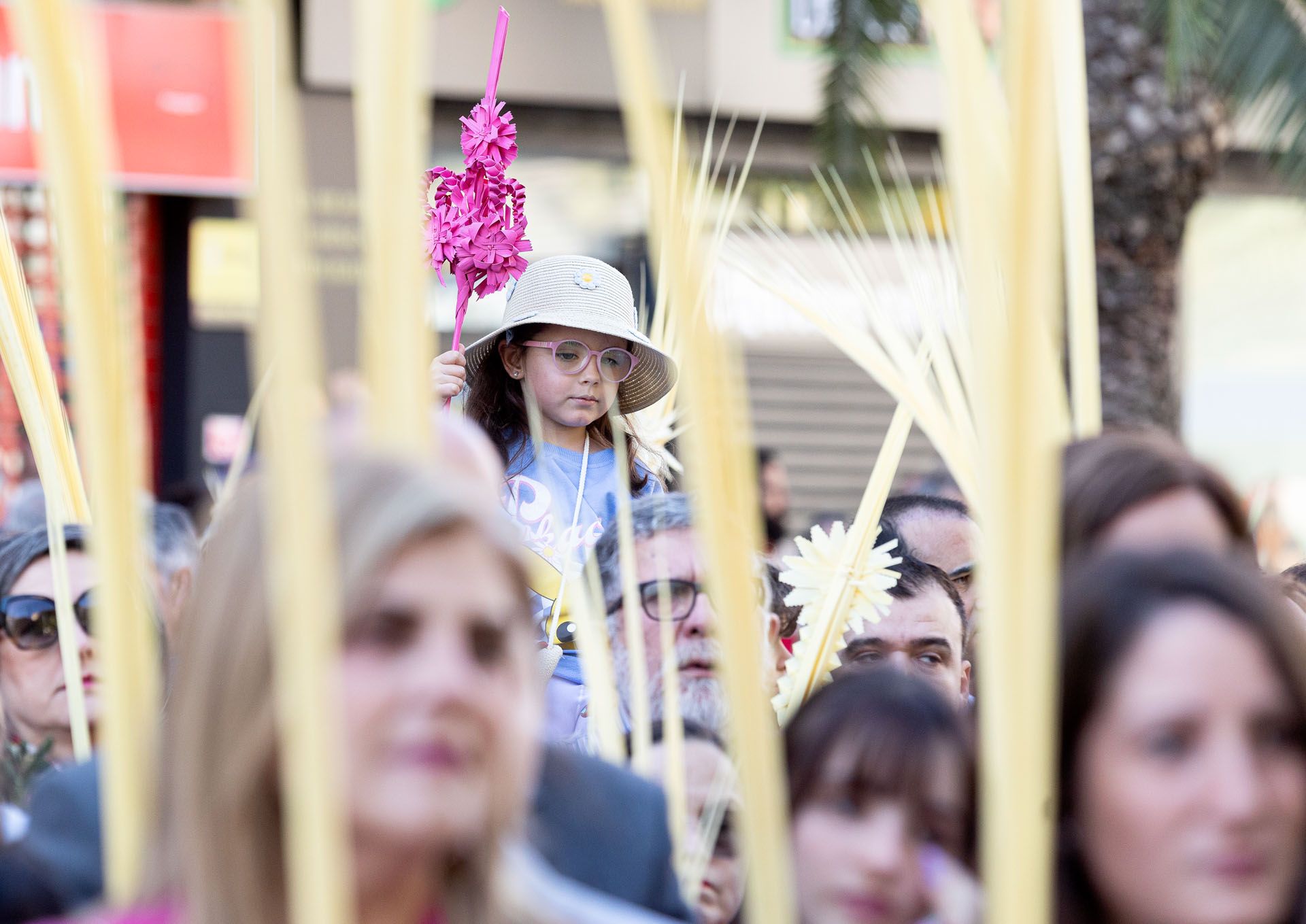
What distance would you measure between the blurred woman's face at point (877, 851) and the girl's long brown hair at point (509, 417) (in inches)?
60.4

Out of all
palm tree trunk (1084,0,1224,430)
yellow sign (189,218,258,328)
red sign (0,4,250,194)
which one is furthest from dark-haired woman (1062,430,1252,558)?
yellow sign (189,218,258,328)

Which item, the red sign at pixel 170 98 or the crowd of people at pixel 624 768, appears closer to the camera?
the crowd of people at pixel 624 768

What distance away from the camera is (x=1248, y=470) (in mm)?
9859

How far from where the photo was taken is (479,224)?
7.99 feet

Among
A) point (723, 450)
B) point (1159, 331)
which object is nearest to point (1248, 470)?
point (1159, 331)

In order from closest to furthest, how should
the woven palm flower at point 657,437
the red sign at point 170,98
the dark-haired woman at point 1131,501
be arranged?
the dark-haired woman at point 1131,501, the woven palm flower at point 657,437, the red sign at point 170,98

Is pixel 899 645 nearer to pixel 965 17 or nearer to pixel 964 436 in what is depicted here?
pixel 964 436

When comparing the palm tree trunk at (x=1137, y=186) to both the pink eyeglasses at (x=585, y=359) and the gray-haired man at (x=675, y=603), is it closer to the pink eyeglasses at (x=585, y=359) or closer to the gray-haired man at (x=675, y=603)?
the pink eyeglasses at (x=585, y=359)

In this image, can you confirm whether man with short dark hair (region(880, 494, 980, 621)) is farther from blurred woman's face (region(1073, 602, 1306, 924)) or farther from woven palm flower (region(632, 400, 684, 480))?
blurred woman's face (region(1073, 602, 1306, 924))

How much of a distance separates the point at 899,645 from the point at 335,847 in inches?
60.3

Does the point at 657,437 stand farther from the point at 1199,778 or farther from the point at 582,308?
the point at 1199,778

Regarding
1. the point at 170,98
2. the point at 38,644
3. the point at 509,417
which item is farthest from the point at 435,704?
the point at 170,98

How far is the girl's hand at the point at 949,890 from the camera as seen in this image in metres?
1.04

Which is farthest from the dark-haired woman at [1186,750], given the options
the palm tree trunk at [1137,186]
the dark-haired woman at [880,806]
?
the palm tree trunk at [1137,186]
